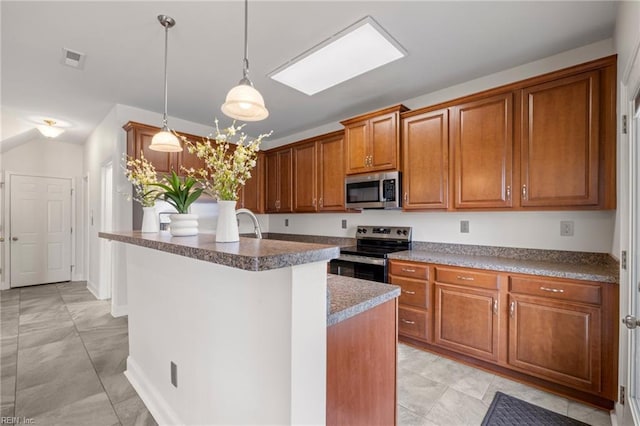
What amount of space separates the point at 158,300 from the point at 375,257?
77.0 inches

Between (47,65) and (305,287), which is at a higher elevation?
(47,65)

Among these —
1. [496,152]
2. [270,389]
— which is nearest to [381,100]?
[496,152]

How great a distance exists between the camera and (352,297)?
1.32 m

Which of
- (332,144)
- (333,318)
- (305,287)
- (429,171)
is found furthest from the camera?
(332,144)

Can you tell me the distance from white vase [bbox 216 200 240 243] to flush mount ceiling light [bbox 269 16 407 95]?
161cm

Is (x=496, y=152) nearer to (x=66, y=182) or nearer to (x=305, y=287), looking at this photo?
(x=305, y=287)

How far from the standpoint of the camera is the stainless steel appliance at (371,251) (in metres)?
2.97

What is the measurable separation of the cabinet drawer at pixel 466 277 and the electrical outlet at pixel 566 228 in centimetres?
74

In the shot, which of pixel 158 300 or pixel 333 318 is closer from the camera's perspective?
pixel 333 318

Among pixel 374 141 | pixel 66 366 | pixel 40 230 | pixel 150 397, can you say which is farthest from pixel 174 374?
pixel 40 230

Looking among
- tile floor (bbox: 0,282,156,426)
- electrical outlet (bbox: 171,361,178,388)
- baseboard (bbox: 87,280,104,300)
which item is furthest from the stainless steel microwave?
baseboard (bbox: 87,280,104,300)

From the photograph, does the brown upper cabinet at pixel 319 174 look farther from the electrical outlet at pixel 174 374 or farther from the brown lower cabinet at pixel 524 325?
the electrical outlet at pixel 174 374

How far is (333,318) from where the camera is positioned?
1090mm

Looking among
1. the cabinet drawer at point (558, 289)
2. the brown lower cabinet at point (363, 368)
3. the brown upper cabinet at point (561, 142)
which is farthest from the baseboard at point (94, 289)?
the brown upper cabinet at point (561, 142)
